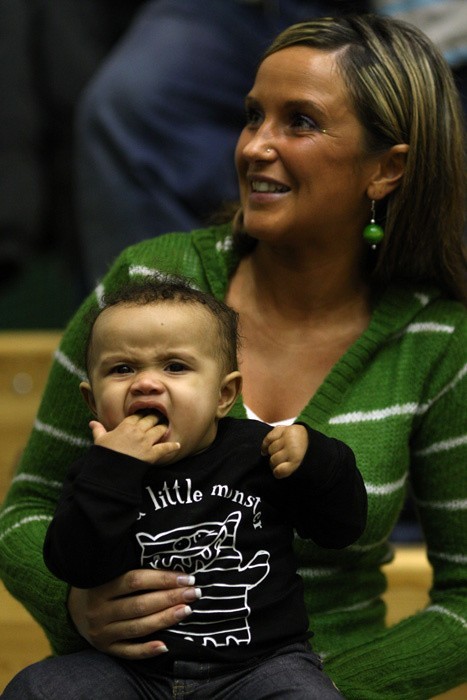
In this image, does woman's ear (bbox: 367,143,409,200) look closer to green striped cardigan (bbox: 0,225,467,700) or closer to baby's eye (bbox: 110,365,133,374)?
green striped cardigan (bbox: 0,225,467,700)

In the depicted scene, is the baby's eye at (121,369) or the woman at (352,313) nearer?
the baby's eye at (121,369)

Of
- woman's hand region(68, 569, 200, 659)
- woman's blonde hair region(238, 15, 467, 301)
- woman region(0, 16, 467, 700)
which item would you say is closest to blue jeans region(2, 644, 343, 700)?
woman's hand region(68, 569, 200, 659)

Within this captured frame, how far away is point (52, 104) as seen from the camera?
114 inches

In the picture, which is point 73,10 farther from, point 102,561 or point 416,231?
point 102,561

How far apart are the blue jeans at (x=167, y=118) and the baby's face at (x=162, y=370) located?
3.36ft

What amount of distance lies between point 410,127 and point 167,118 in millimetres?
862

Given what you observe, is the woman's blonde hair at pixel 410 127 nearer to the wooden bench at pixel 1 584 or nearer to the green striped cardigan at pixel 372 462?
the green striped cardigan at pixel 372 462

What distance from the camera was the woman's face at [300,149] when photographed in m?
1.62

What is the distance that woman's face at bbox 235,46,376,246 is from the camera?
1.62 m

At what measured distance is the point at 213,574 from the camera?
4.49 ft

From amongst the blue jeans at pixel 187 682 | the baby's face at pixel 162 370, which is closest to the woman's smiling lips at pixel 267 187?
the baby's face at pixel 162 370

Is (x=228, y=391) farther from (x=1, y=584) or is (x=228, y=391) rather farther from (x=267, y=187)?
(x=1, y=584)

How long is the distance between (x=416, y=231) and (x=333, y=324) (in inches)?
6.2

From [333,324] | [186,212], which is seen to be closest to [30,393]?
[186,212]
